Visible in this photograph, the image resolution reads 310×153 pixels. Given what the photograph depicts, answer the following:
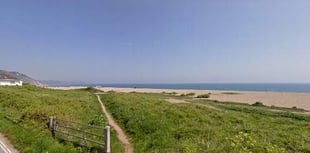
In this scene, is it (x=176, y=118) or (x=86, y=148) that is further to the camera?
(x=176, y=118)

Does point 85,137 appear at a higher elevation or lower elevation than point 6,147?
higher

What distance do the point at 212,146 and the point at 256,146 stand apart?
181 centimetres

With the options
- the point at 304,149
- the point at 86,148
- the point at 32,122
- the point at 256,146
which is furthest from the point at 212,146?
the point at 32,122

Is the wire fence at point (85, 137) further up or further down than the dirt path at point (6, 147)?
further up

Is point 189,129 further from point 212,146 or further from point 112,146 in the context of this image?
point 112,146

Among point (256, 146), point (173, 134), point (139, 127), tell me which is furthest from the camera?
point (139, 127)

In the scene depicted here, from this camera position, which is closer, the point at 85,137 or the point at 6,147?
the point at 6,147

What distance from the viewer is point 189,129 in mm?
14266

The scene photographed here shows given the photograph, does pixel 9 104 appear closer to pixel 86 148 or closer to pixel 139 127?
pixel 139 127

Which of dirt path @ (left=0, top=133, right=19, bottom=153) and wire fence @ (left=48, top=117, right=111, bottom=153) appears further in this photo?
dirt path @ (left=0, top=133, right=19, bottom=153)

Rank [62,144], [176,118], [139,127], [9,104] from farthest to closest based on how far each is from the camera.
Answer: [9,104], [176,118], [139,127], [62,144]

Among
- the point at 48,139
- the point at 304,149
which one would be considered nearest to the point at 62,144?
the point at 48,139

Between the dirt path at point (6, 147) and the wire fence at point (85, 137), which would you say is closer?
the wire fence at point (85, 137)

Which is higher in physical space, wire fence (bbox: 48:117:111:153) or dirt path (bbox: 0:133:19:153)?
wire fence (bbox: 48:117:111:153)
